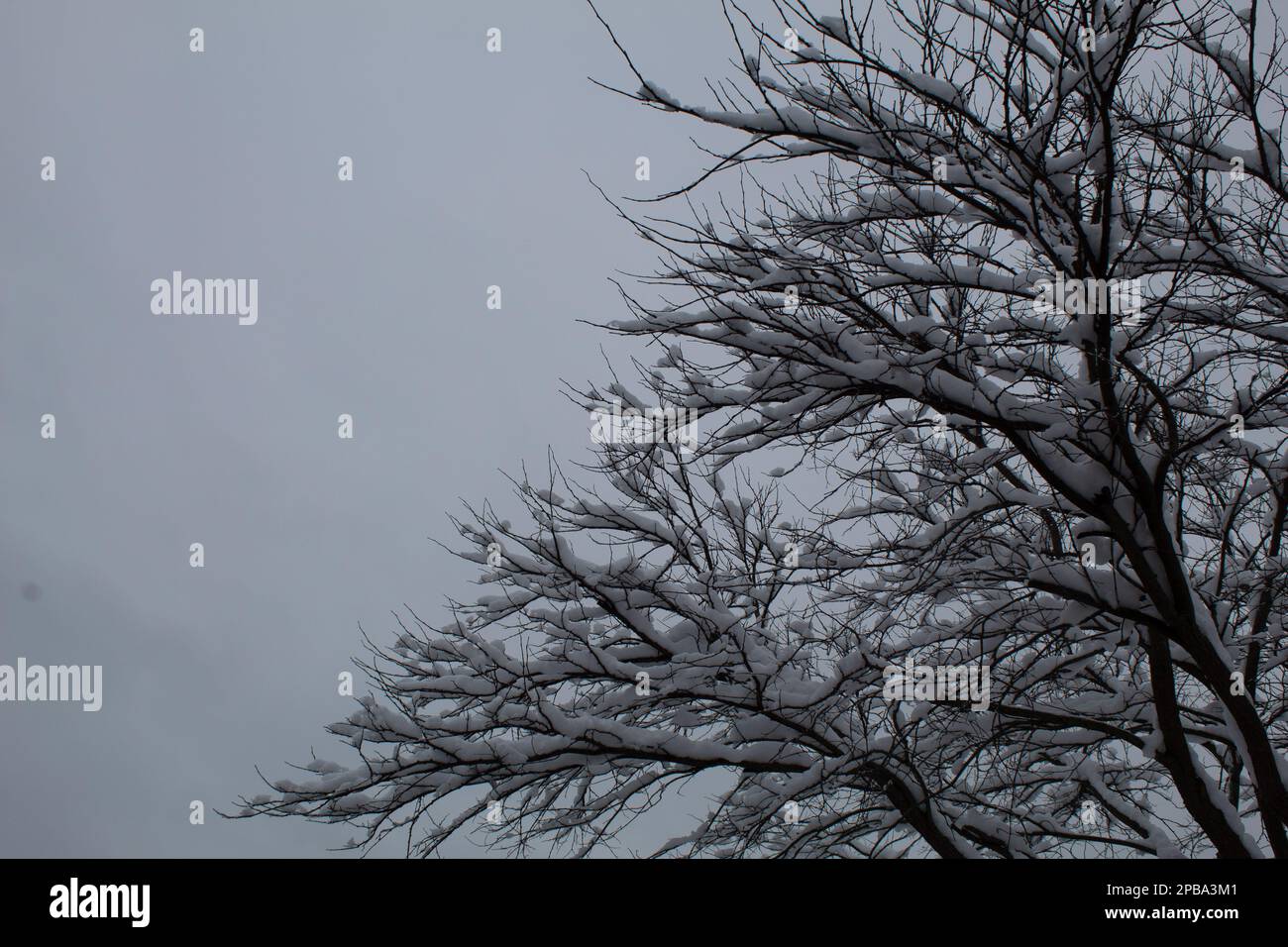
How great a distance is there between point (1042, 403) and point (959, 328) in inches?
21.6

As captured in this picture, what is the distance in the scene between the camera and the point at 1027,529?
648cm

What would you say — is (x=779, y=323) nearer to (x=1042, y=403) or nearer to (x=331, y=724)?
(x=1042, y=403)

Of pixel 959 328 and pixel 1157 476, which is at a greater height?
pixel 959 328

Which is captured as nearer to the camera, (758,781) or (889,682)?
(889,682)

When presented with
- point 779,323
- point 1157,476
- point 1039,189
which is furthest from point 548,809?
point 1039,189
